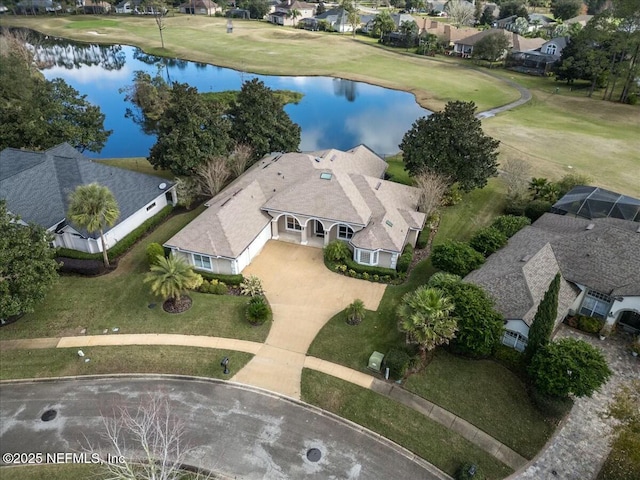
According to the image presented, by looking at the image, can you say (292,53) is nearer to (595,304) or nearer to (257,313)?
(257,313)

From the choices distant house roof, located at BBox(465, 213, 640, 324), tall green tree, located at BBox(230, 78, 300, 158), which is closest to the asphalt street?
distant house roof, located at BBox(465, 213, 640, 324)

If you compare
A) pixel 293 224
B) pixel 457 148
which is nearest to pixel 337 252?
pixel 293 224

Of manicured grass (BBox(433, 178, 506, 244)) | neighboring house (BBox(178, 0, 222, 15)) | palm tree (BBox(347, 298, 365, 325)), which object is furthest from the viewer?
neighboring house (BBox(178, 0, 222, 15))

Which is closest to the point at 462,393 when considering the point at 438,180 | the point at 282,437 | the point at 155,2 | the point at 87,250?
the point at 282,437

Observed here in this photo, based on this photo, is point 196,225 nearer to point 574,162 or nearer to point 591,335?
point 591,335

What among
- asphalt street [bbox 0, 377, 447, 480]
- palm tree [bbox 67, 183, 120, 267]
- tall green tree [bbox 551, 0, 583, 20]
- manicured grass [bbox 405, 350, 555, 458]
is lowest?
asphalt street [bbox 0, 377, 447, 480]

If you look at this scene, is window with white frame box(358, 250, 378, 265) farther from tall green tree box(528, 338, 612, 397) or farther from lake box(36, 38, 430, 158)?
lake box(36, 38, 430, 158)

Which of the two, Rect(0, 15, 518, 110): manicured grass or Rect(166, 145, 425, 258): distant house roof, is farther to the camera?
Rect(0, 15, 518, 110): manicured grass
